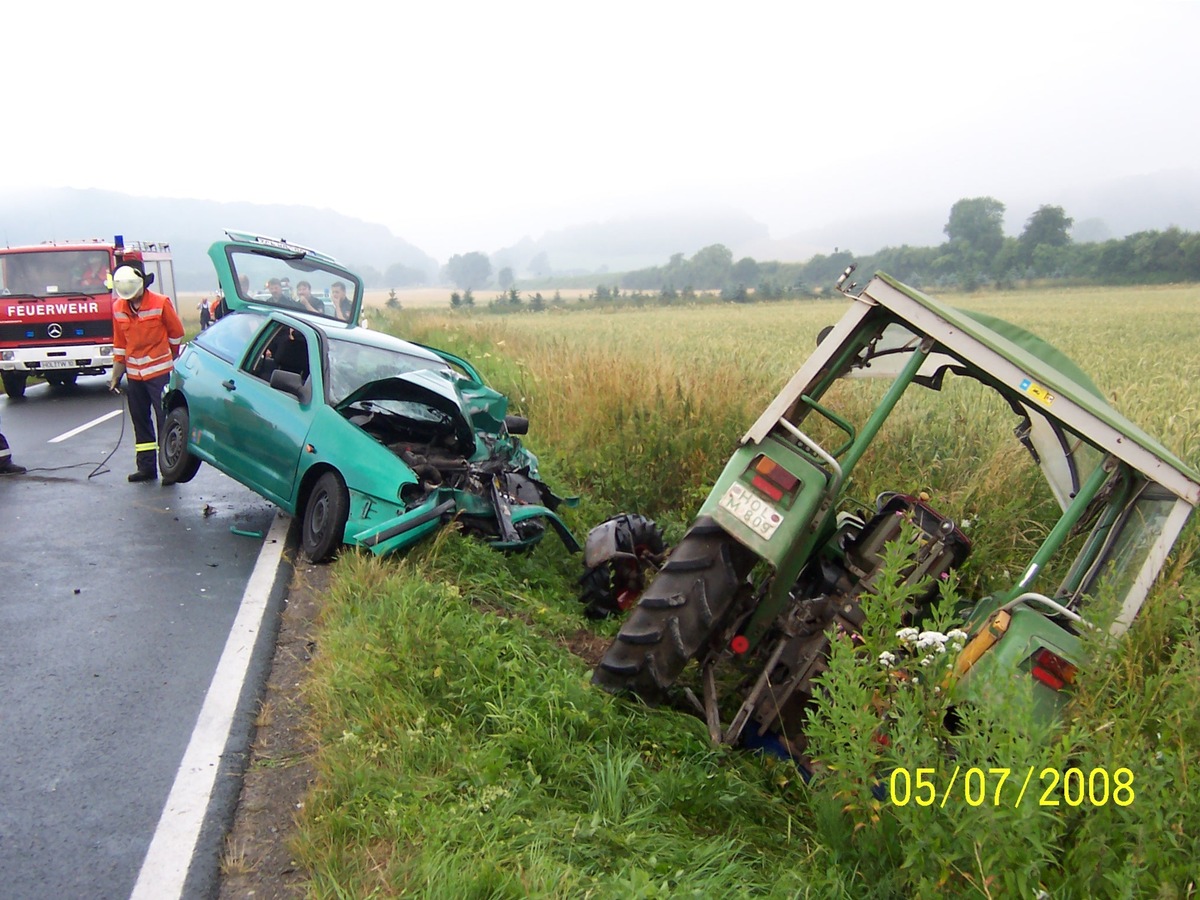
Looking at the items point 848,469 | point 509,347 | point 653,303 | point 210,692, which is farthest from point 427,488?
point 653,303

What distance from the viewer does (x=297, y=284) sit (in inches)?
373

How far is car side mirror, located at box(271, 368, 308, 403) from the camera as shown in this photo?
693 cm

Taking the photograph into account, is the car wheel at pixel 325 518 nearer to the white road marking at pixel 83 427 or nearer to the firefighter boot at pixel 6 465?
the firefighter boot at pixel 6 465

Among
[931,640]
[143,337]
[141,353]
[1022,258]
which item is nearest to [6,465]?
[141,353]

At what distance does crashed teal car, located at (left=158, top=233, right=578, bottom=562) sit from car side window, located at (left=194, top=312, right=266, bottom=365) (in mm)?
14

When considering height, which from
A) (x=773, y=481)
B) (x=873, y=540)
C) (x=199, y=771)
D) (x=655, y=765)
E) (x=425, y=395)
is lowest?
(x=199, y=771)

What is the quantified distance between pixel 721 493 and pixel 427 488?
275 cm

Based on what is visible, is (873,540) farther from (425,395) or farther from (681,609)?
(425,395)

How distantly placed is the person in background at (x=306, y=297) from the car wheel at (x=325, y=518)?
342cm

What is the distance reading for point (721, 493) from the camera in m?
4.18

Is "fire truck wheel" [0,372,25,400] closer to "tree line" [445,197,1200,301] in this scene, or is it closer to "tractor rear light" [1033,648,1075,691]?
"tractor rear light" [1033,648,1075,691]

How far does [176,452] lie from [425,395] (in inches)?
110

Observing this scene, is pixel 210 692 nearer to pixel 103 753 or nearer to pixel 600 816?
pixel 103 753

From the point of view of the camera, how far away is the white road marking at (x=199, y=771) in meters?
3.20
